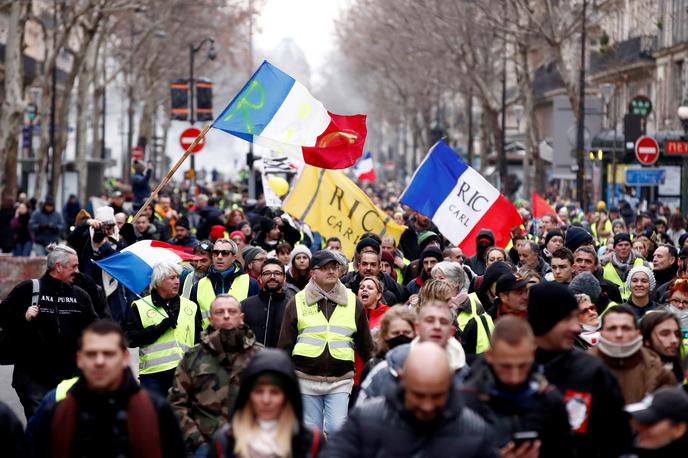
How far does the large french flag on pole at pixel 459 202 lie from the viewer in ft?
49.6

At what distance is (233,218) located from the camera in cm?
1967

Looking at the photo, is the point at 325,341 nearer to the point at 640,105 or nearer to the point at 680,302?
the point at 680,302

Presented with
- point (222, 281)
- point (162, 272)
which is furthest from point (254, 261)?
point (162, 272)

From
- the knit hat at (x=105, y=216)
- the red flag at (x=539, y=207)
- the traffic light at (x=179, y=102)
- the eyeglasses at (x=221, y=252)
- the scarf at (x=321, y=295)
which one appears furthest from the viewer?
the traffic light at (x=179, y=102)

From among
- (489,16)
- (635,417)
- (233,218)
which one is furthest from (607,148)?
(635,417)

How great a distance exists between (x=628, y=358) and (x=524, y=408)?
133cm

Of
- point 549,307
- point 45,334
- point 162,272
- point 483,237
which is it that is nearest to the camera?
point 549,307

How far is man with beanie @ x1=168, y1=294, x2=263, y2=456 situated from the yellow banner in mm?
9170

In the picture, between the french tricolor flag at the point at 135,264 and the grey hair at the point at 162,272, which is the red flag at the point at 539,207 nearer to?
the french tricolor flag at the point at 135,264

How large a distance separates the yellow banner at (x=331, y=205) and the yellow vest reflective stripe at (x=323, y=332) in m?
7.13

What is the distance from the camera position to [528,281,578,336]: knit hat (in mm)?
6488

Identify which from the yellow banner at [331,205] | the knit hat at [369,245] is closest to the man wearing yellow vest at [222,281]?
the knit hat at [369,245]

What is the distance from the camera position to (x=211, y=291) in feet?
37.3

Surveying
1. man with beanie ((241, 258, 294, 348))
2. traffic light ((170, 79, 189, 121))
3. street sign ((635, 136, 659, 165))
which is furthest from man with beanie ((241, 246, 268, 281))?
traffic light ((170, 79, 189, 121))
